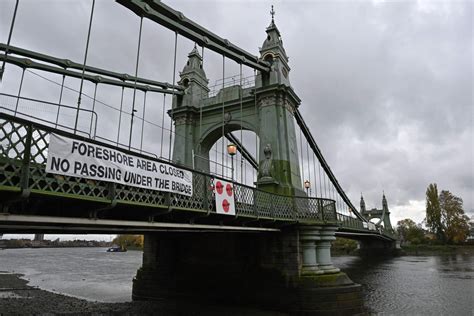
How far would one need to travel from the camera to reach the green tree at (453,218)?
181ft

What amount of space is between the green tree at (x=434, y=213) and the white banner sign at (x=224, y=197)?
199ft

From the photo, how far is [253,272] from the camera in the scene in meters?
14.0

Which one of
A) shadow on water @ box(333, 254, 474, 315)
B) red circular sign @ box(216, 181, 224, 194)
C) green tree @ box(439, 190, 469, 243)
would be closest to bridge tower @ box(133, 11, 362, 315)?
shadow on water @ box(333, 254, 474, 315)

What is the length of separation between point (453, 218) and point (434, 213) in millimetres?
2886

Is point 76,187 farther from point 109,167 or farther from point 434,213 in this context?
point 434,213

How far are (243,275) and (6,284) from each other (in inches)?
694

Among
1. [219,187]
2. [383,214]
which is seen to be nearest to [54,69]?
[219,187]

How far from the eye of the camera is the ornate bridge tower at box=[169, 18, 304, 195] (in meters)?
17.2

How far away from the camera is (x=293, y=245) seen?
13648 millimetres

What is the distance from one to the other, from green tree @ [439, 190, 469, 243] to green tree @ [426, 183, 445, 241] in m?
0.71

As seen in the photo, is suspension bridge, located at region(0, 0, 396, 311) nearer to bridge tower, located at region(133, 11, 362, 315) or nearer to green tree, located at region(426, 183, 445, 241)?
bridge tower, located at region(133, 11, 362, 315)

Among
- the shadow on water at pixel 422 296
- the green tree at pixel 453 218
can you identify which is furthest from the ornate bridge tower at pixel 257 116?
the green tree at pixel 453 218

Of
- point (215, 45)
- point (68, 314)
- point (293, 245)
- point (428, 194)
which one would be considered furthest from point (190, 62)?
point (428, 194)

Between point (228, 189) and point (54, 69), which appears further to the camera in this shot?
point (54, 69)
